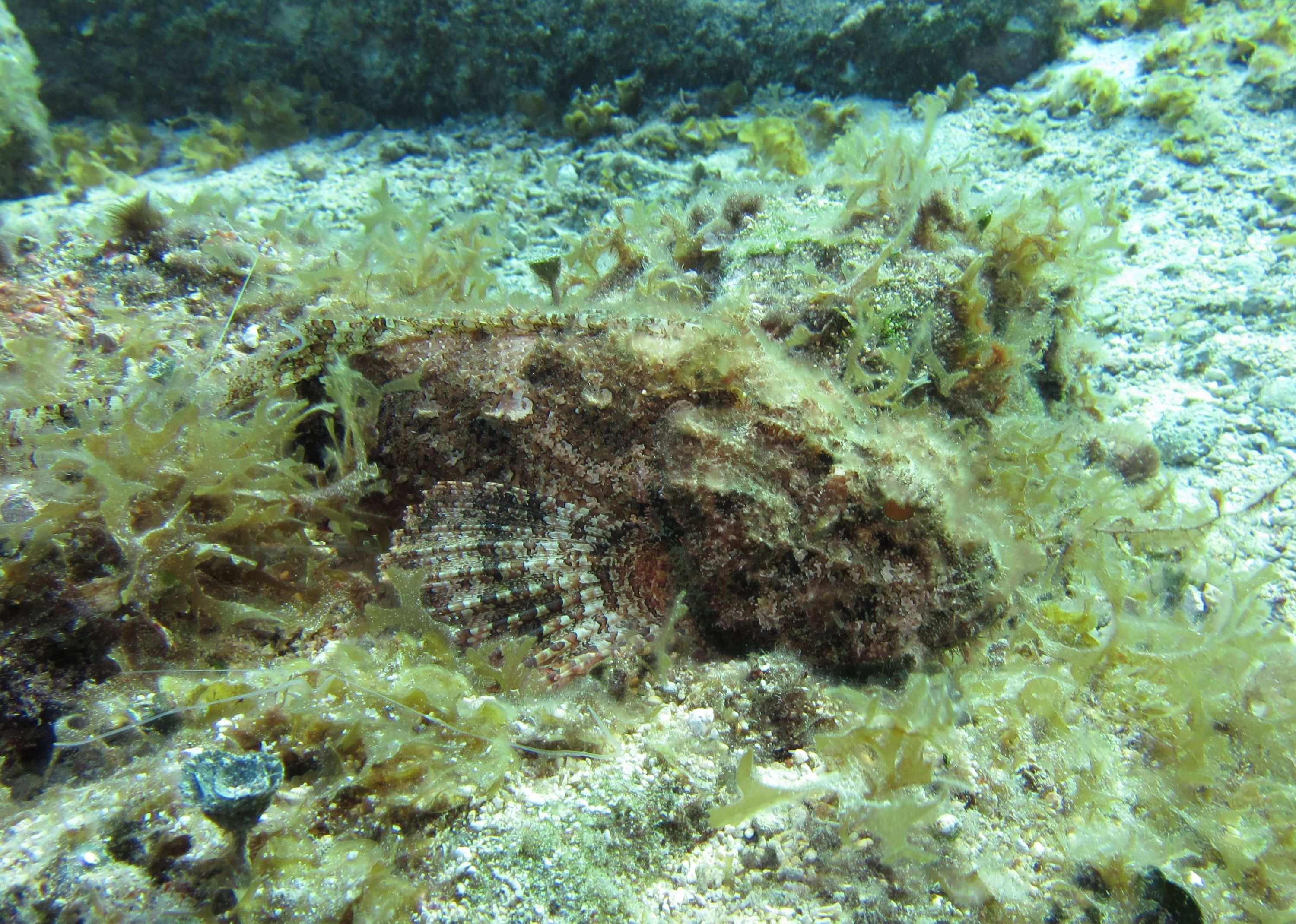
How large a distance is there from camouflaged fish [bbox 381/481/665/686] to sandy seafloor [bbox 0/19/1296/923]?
37cm

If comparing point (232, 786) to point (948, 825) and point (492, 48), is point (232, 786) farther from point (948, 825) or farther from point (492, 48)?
point (492, 48)

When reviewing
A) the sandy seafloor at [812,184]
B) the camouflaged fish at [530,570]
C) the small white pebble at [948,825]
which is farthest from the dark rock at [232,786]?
the small white pebble at [948,825]

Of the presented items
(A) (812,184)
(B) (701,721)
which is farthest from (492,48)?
(B) (701,721)

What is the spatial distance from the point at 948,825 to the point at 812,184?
3.81 m

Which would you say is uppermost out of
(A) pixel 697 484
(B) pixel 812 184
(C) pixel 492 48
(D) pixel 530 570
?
(C) pixel 492 48

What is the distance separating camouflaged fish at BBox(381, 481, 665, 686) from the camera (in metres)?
2.52

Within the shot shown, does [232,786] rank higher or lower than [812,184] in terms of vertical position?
lower

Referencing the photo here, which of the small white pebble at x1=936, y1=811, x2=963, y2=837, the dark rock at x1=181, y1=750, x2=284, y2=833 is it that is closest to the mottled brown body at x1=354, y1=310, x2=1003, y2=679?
the small white pebble at x1=936, y1=811, x2=963, y2=837

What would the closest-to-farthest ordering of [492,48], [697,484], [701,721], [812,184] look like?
[701,721]
[697,484]
[812,184]
[492,48]

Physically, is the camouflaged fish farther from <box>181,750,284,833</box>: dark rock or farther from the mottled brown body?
<box>181,750,284,833</box>: dark rock

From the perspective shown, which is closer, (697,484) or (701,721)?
(701,721)

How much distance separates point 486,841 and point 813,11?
26.9ft

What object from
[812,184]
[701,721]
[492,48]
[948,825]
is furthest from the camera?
[492,48]

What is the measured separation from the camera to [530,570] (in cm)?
262
